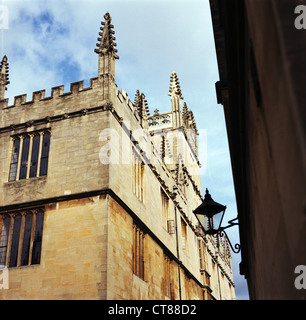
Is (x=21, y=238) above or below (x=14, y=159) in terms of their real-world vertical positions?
below

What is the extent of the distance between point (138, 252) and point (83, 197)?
12.8 feet

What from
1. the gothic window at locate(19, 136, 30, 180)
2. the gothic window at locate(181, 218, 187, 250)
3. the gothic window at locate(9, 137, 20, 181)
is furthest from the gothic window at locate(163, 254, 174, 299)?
the gothic window at locate(9, 137, 20, 181)

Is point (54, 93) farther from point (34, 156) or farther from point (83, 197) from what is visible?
point (83, 197)

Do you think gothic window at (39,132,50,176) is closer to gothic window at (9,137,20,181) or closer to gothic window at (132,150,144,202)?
gothic window at (9,137,20,181)

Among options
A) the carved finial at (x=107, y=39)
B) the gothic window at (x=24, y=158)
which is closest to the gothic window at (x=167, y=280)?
the gothic window at (x=24, y=158)

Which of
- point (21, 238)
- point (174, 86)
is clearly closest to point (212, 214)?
point (21, 238)

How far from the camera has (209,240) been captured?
3712 centimetres

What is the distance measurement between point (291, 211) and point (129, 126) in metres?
16.2

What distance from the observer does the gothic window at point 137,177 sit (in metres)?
18.6

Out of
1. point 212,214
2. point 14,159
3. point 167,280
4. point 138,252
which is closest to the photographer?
point 212,214

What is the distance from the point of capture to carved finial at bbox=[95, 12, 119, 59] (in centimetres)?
1822

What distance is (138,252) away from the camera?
17531 millimetres

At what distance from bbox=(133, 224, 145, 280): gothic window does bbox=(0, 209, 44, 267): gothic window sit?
3985 millimetres
